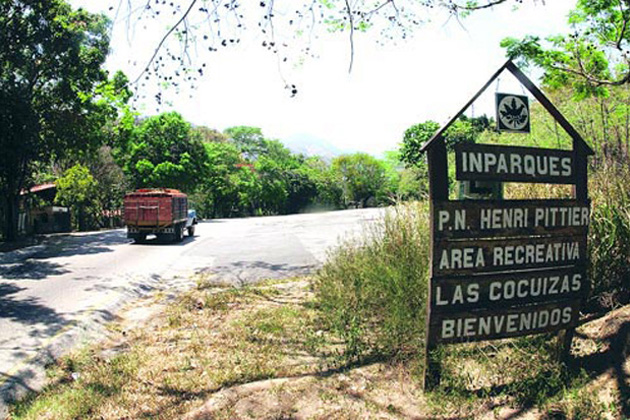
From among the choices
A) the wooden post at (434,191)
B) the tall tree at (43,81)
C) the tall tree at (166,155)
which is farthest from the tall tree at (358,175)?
the wooden post at (434,191)

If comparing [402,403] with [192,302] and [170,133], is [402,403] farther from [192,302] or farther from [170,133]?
[170,133]

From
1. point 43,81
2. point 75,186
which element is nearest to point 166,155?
point 75,186

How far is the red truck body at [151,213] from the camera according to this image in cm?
1886

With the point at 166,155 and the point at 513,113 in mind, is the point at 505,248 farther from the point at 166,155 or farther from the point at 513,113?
the point at 166,155

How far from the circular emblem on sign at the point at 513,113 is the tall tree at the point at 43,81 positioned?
19088 millimetres

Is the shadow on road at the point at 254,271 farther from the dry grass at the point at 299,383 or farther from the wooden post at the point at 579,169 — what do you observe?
the wooden post at the point at 579,169

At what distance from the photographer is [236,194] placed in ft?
187

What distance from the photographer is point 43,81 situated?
66.6 ft

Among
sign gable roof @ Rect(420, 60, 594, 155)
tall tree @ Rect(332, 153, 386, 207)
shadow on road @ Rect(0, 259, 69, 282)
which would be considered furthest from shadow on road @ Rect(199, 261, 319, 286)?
tall tree @ Rect(332, 153, 386, 207)

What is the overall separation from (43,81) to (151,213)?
307 inches

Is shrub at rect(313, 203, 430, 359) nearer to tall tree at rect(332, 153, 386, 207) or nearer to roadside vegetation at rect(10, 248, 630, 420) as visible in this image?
roadside vegetation at rect(10, 248, 630, 420)

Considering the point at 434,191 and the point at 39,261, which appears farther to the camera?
the point at 39,261

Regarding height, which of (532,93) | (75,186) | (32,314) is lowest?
(32,314)

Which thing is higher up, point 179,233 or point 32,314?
point 179,233
